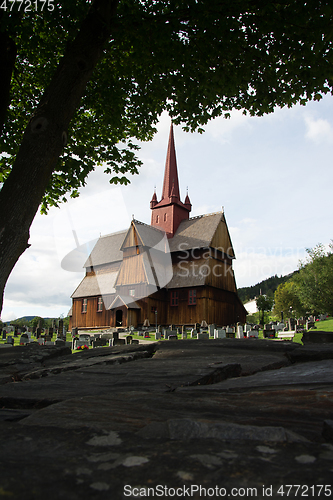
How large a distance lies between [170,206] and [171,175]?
6691 millimetres

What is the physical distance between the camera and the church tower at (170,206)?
46312 millimetres

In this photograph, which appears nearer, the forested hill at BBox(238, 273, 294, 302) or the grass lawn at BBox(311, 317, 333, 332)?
the grass lawn at BBox(311, 317, 333, 332)

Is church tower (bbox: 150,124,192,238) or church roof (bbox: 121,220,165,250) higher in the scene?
church tower (bbox: 150,124,192,238)

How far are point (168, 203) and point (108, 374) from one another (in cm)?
4256

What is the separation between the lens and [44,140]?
5656 mm

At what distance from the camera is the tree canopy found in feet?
18.8

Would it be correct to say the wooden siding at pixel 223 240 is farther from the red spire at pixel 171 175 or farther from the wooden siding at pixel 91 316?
the wooden siding at pixel 91 316

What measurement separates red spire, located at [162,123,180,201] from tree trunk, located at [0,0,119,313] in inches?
1603

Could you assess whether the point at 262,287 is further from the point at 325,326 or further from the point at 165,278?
the point at 325,326

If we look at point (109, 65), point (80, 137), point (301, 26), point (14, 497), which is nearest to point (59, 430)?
point (14, 497)

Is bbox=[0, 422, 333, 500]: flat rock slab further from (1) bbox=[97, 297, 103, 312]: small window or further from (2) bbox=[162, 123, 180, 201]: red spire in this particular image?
(2) bbox=[162, 123, 180, 201]: red spire

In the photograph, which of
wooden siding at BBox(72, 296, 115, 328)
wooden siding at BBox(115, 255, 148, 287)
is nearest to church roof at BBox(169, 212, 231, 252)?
wooden siding at BBox(115, 255, 148, 287)

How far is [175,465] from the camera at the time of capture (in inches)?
64.0

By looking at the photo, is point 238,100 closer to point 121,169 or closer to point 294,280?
point 121,169
